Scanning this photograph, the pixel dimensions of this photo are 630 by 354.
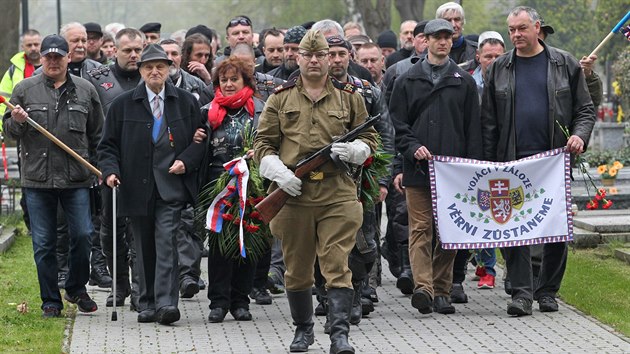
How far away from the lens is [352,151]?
396 inches

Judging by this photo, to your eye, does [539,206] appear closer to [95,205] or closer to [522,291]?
[522,291]

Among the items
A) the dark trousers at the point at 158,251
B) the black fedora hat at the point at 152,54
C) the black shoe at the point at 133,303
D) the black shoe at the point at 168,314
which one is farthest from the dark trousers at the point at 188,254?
the black fedora hat at the point at 152,54

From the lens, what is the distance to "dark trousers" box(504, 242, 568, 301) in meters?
12.1

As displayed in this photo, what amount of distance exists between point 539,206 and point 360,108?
2.53m

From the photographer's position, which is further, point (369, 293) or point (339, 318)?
point (369, 293)

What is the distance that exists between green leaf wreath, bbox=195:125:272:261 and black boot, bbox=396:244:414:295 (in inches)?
66.8

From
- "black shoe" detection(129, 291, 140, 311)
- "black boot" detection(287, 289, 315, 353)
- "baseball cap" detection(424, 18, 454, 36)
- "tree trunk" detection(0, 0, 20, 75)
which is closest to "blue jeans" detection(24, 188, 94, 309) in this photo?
"black shoe" detection(129, 291, 140, 311)

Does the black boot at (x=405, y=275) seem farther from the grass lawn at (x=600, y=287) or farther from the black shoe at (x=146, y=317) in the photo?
the black shoe at (x=146, y=317)

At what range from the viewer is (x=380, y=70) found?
1425 cm

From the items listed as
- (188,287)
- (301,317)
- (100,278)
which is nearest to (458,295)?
(188,287)

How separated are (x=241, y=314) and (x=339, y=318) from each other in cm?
213

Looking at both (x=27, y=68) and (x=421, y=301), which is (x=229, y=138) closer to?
(x=421, y=301)

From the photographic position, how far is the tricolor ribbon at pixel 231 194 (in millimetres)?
11891

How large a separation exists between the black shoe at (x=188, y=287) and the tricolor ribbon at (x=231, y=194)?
121 centimetres
